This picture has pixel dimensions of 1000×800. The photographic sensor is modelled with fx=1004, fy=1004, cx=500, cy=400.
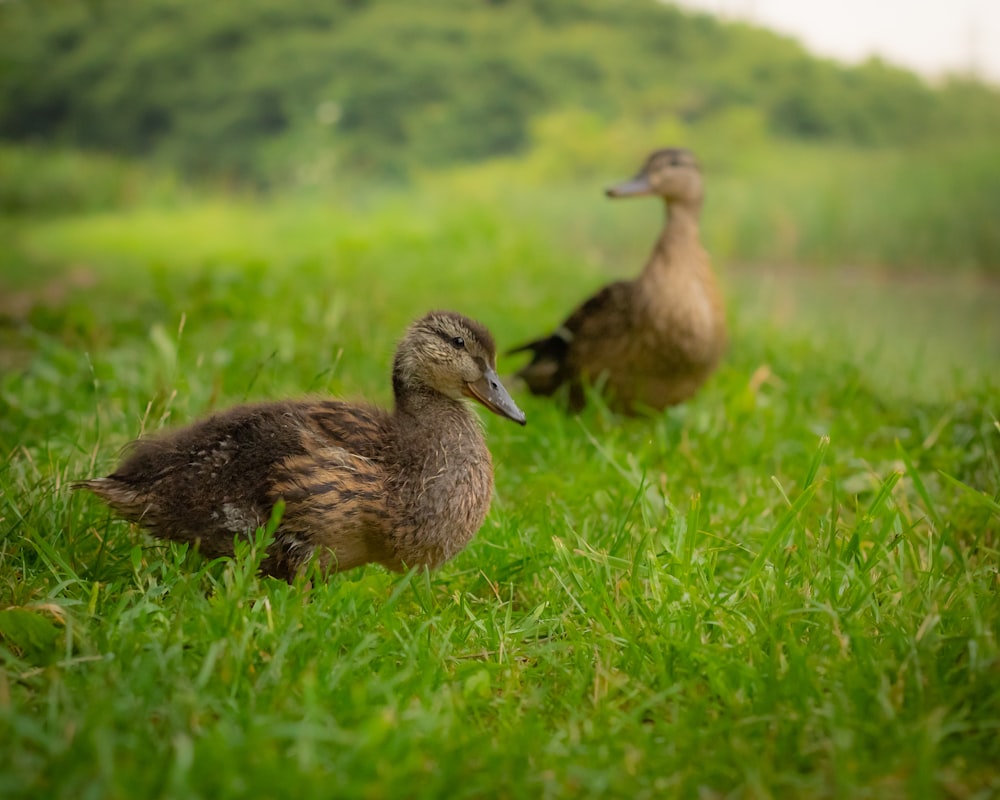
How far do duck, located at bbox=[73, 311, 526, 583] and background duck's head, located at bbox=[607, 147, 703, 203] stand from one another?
2.34 metres

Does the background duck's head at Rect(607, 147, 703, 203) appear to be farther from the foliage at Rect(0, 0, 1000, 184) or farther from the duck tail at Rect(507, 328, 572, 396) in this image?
the foliage at Rect(0, 0, 1000, 184)

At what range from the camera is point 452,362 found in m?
2.88

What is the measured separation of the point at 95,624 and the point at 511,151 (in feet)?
41.0

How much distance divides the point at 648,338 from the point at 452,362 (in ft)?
5.90

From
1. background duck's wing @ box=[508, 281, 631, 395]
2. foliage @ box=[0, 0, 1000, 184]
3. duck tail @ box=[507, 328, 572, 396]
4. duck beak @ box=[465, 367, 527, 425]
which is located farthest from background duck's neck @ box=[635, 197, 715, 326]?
foliage @ box=[0, 0, 1000, 184]

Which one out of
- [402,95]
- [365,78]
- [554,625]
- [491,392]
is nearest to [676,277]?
[491,392]

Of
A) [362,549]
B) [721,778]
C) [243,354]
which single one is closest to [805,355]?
[243,354]

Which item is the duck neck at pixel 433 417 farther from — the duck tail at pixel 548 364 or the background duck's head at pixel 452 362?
the duck tail at pixel 548 364

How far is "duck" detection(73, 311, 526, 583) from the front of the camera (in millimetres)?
2598

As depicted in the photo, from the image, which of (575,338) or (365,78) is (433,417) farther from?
(365,78)

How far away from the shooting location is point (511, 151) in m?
14.1

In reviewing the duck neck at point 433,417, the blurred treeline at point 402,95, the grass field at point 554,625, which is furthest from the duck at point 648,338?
the blurred treeline at point 402,95

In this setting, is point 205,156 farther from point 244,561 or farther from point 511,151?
point 244,561

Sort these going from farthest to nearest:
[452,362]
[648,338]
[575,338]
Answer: [575,338], [648,338], [452,362]
